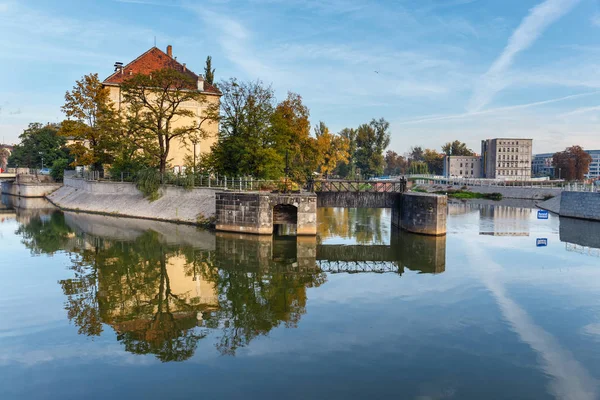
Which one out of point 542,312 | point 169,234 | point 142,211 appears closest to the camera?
point 542,312

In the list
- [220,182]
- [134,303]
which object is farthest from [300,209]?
[134,303]

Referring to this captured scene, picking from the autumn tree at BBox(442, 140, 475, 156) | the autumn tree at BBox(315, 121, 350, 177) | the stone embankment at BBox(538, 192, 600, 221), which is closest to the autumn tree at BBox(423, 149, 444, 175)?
the autumn tree at BBox(442, 140, 475, 156)

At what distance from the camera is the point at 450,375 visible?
10828 millimetres

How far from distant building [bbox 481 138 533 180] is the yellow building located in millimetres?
126800

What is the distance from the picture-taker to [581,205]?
1921 inches

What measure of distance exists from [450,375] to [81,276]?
16.7m

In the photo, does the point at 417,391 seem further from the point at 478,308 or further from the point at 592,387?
the point at 478,308

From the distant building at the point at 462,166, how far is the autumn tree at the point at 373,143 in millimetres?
64950

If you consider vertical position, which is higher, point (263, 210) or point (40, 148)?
point (40, 148)

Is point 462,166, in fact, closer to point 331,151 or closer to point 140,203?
point 331,151

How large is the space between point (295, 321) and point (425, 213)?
21048 millimetres


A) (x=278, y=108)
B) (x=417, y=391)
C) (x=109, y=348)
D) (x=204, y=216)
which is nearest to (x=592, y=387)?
(x=417, y=391)

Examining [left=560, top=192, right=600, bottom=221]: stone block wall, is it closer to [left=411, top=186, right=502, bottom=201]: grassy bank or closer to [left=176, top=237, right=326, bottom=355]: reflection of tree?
[left=411, top=186, right=502, bottom=201]: grassy bank

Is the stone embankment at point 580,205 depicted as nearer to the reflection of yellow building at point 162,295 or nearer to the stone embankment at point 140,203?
the stone embankment at point 140,203
